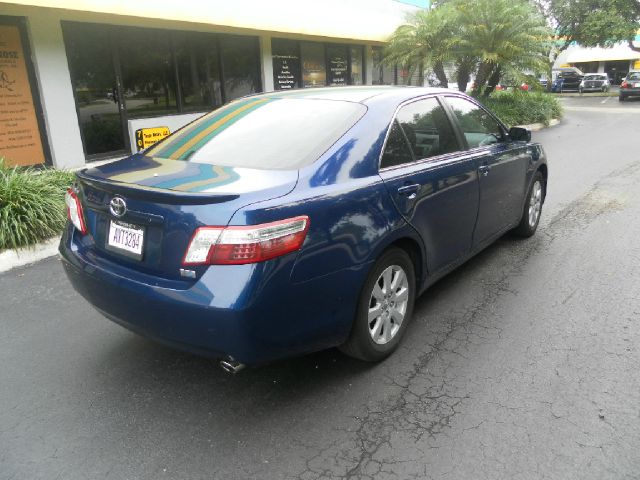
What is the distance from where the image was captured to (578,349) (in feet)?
10.8

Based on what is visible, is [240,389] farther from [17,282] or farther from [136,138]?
[136,138]

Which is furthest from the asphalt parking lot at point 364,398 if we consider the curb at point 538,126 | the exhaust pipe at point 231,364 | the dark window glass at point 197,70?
the curb at point 538,126

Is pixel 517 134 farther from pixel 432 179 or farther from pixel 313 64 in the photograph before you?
pixel 313 64

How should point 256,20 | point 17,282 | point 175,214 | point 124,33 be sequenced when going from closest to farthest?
point 175,214 → point 17,282 → point 124,33 → point 256,20

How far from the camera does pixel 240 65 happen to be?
11.9 metres

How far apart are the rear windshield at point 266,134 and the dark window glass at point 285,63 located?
9.82 meters

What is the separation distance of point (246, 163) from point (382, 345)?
1.35m

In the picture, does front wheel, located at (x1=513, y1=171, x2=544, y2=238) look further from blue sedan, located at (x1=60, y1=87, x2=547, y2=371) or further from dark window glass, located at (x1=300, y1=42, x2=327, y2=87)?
dark window glass, located at (x1=300, y1=42, x2=327, y2=87)

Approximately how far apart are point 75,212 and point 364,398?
2016 mm

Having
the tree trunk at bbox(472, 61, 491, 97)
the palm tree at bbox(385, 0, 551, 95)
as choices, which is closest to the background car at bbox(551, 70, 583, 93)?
the palm tree at bbox(385, 0, 551, 95)

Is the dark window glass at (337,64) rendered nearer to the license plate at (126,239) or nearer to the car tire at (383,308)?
the car tire at (383,308)

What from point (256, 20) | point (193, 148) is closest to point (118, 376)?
point (193, 148)

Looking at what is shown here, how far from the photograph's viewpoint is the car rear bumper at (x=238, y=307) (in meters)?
2.31

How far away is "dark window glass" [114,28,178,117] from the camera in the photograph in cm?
934
